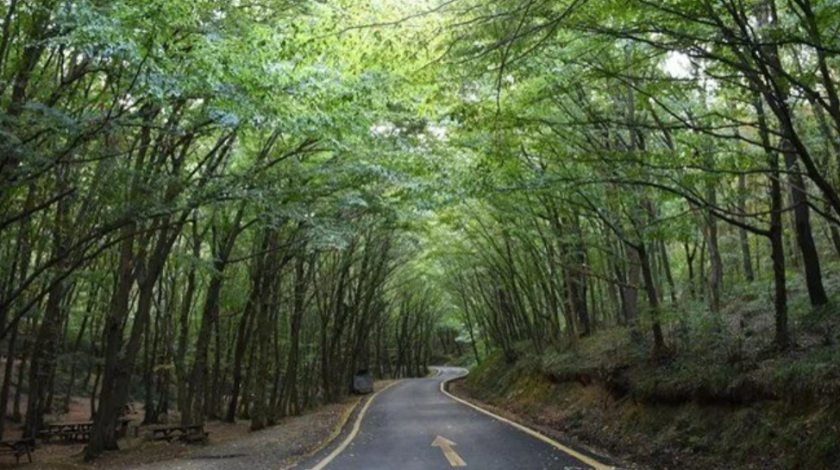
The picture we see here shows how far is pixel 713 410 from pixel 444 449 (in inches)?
167

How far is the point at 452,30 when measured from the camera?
5.53m

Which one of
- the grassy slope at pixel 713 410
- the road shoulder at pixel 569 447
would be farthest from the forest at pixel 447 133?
the road shoulder at pixel 569 447

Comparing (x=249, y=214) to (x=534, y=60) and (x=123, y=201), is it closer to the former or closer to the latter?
(x=123, y=201)

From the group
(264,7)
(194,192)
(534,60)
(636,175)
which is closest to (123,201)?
(194,192)

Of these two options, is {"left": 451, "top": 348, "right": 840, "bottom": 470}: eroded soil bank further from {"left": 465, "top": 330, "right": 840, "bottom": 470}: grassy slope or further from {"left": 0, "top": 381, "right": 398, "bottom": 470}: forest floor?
{"left": 0, "top": 381, "right": 398, "bottom": 470}: forest floor

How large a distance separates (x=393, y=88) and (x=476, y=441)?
6395 mm

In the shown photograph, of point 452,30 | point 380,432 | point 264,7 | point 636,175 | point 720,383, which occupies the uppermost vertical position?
point 264,7

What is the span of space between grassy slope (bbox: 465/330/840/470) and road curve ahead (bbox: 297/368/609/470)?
1.18m

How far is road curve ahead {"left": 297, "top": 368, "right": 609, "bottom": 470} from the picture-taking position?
27.2 feet

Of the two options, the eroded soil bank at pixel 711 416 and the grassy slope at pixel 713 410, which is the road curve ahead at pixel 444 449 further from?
Result: the grassy slope at pixel 713 410

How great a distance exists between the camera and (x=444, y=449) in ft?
32.6

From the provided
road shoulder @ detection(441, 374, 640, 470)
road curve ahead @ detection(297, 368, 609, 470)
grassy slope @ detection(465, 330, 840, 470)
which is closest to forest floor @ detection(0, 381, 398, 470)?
road curve ahead @ detection(297, 368, 609, 470)

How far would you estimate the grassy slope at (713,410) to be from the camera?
6.35 m

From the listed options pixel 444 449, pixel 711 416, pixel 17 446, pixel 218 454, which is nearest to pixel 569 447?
pixel 444 449
